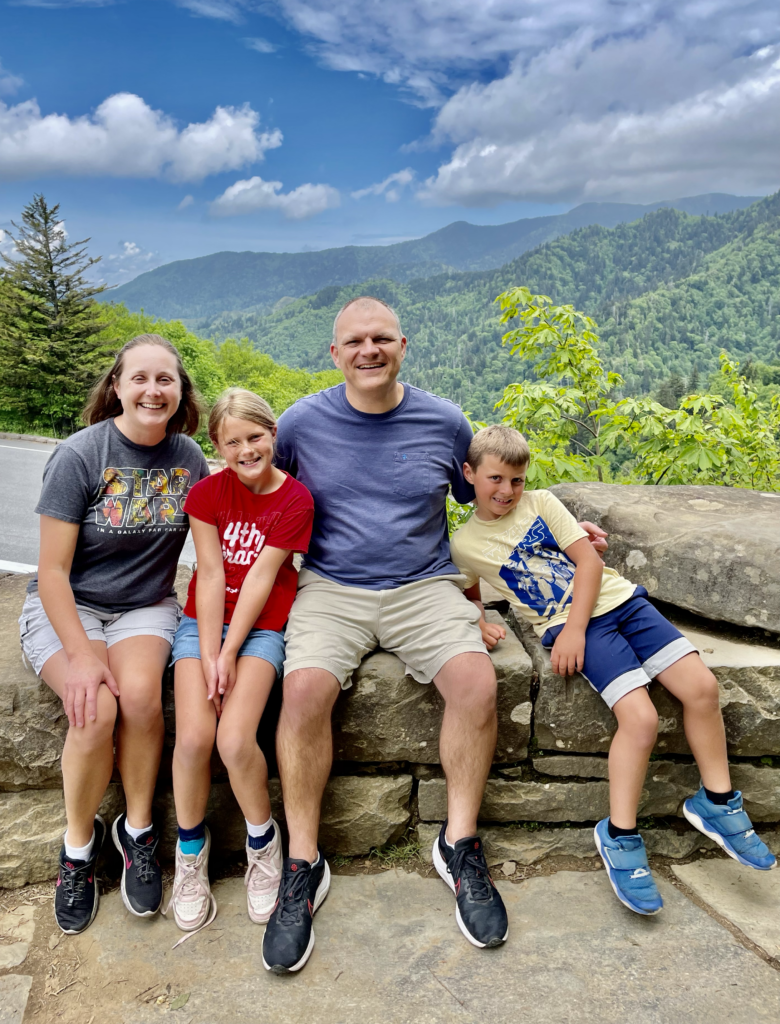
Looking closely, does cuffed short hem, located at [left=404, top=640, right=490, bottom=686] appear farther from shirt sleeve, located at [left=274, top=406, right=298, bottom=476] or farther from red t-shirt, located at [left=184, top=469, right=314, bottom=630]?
shirt sleeve, located at [left=274, top=406, right=298, bottom=476]

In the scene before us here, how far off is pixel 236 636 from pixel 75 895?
2.73 feet

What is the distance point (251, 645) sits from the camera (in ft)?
7.02

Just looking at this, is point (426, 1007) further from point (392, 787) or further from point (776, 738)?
point (776, 738)

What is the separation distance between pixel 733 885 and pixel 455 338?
94921mm

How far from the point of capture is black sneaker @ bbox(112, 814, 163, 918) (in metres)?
1.99

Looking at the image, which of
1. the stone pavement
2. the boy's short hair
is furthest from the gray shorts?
the boy's short hair

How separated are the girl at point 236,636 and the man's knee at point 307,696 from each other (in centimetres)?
8

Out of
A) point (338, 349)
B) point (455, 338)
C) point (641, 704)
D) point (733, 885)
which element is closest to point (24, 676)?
point (338, 349)

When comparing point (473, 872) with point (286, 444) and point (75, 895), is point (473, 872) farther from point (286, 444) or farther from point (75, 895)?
point (286, 444)

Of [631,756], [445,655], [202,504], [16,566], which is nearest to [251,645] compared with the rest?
[202,504]

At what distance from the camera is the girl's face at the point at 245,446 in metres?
2.18

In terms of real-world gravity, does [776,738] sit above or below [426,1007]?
above

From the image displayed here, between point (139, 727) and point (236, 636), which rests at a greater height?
point (236, 636)

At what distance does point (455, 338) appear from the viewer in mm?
93750
